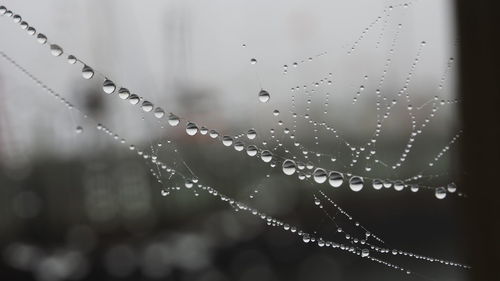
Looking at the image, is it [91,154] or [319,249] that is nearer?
[91,154]

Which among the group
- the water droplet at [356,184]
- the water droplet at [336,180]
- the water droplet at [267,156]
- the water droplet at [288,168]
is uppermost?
the water droplet at [267,156]

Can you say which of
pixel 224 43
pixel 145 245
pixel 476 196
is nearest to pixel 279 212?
pixel 145 245

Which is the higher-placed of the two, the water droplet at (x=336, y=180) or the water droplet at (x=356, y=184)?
the water droplet at (x=336, y=180)

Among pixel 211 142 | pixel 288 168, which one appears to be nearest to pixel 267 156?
pixel 288 168

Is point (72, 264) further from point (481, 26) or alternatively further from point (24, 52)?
point (481, 26)

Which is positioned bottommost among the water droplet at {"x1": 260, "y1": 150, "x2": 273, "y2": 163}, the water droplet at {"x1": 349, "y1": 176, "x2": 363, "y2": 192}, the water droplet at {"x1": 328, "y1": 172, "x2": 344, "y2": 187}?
the water droplet at {"x1": 349, "y1": 176, "x2": 363, "y2": 192}

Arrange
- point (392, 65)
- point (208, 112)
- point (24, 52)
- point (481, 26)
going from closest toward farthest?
1. point (481, 26)
2. point (392, 65)
3. point (24, 52)
4. point (208, 112)

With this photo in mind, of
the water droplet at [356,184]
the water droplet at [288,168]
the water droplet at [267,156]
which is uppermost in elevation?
the water droplet at [267,156]

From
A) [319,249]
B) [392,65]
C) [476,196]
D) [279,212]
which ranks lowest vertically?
[319,249]
